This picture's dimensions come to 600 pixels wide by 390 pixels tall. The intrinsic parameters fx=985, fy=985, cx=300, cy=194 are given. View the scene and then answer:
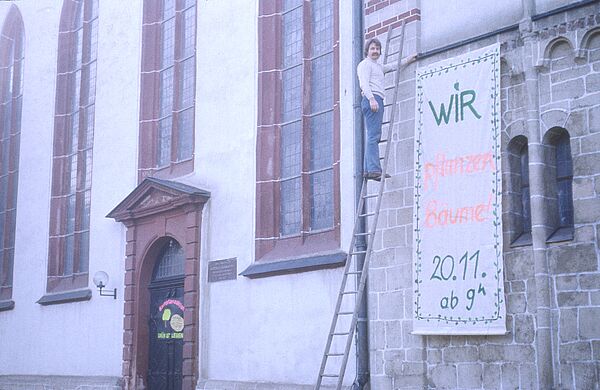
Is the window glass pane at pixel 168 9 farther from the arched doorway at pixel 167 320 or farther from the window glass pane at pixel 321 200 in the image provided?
the window glass pane at pixel 321 200

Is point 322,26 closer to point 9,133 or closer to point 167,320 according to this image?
point 167,320

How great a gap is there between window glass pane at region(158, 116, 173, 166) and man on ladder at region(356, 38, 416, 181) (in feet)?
21.8

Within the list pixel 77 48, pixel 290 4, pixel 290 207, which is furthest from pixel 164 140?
pixel 77 48

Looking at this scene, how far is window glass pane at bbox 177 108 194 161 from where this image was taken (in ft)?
59.1

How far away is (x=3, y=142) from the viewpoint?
25125mm

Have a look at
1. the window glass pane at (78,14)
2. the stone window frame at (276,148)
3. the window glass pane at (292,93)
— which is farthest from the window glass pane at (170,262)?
the window glass pane at (78,14)

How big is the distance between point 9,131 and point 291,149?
11.7m

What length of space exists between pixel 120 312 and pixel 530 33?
1058cm

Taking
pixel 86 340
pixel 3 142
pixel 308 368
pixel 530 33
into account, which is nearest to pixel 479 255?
pixel 530 33

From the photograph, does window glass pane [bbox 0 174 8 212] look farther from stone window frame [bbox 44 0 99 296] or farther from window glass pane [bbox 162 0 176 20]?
window glass pane [bbox 162 0 176 20]

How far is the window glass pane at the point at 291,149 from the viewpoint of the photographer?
51.2 feet

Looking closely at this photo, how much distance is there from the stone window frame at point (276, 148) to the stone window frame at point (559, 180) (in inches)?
158

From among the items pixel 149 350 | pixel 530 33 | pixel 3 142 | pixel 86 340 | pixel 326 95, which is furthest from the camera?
pixel 3 142

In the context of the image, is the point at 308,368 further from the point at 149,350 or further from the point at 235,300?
the point at 149,350
